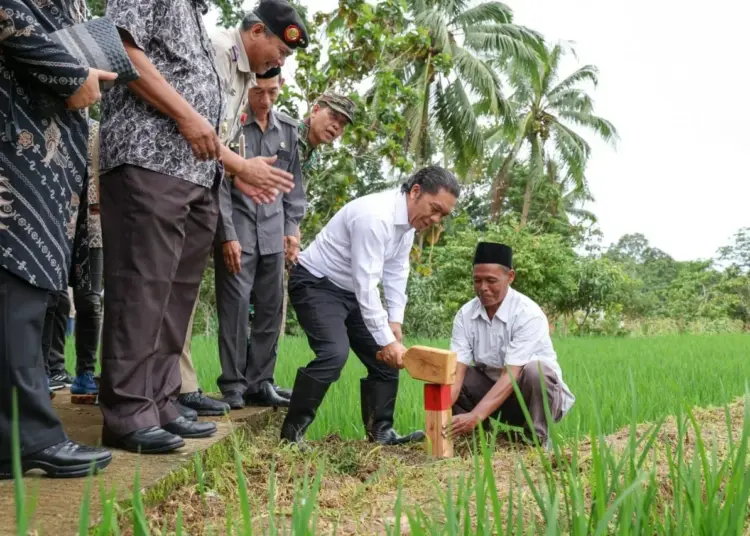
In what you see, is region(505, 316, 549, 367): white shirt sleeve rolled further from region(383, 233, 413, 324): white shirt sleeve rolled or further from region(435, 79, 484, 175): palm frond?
region(435, 79, 484, 175): palm frond

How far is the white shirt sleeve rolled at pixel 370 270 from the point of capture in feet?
10.00

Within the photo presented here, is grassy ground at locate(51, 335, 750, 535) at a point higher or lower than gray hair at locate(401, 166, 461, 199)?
lower

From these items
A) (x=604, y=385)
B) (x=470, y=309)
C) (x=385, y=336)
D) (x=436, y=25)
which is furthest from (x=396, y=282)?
(x=436, y=25)

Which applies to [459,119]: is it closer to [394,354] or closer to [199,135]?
[394,354]

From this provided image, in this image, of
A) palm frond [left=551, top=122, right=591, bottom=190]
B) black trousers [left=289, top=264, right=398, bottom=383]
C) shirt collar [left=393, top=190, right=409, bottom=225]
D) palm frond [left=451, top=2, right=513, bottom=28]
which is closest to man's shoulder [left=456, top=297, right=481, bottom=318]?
black trousers [left=289, top=264, right=398, bottom=383]

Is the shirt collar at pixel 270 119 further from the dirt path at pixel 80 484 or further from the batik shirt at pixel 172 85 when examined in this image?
the dirt path at pixel 80 484

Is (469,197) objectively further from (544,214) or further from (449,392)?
(449,392)

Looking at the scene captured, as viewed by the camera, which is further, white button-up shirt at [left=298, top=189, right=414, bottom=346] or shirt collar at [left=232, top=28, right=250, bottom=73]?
white button-up shirt at [left=298, top=189, right=414, bottom=346]

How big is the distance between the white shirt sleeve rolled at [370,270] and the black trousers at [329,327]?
17 cm

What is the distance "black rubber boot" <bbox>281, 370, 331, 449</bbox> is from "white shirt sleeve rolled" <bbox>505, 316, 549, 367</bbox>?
885 mm

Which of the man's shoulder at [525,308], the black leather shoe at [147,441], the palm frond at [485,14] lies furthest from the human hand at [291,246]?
the palm frond at [485,14]

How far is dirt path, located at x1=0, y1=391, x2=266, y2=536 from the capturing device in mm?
1559

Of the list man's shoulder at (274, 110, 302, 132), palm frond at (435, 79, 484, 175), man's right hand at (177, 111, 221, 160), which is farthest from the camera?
palm frond at (435, 79, 484, 175)

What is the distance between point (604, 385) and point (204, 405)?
2499 millimetres
